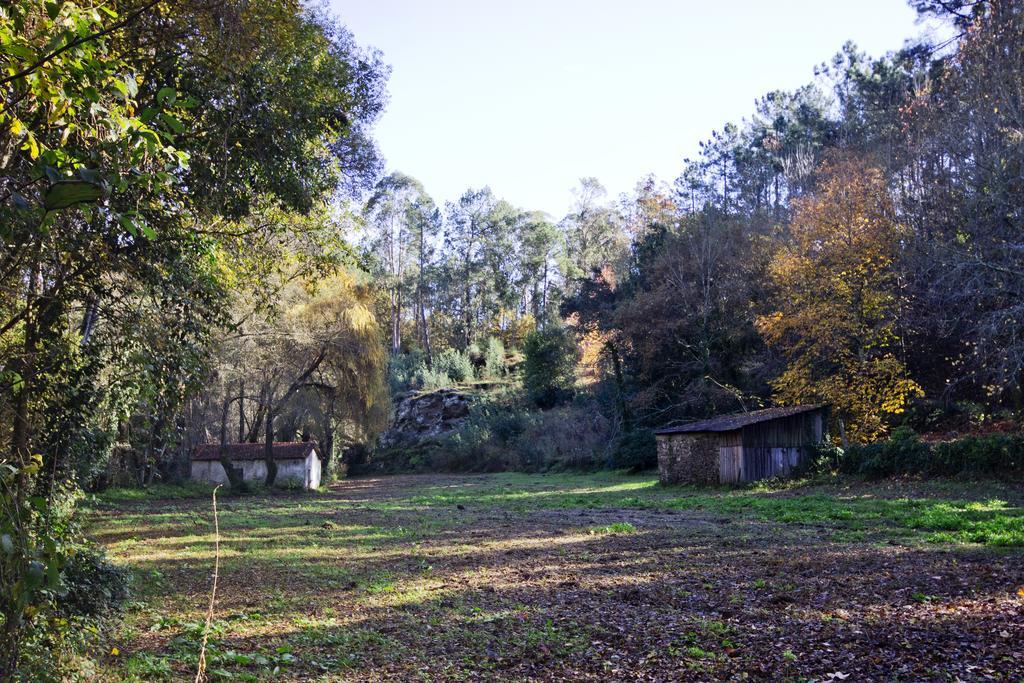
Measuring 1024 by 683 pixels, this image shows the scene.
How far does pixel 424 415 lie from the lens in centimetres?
6175

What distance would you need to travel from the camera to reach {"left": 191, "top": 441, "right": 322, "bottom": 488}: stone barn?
41594mm

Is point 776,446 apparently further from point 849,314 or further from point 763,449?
point 849,314

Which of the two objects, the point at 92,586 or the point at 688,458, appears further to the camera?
the point at 688,458

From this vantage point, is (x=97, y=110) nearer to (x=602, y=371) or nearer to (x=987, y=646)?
(x=987, y=646)

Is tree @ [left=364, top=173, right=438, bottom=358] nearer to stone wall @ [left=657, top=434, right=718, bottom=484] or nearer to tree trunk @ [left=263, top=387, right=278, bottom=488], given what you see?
tree trunk @ [left=263, top=387, right=278, bottom=488]

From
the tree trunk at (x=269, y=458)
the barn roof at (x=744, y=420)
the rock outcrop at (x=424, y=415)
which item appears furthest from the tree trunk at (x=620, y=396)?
the tree trunk at (x=269, y=458)

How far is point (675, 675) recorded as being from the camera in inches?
245

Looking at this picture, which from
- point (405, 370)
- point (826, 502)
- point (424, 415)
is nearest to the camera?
point (826, 502)

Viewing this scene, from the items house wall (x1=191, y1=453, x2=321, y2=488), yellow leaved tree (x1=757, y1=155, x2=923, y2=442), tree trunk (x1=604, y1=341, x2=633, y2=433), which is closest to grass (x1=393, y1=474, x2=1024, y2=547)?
yellow leaved tree (x1=757, y1=155, x2=923, y2=442)

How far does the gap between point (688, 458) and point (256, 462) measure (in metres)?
24.5

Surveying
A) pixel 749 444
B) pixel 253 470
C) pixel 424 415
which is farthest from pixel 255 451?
pixel 749 444

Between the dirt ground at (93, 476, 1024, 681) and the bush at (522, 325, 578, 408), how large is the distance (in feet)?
121

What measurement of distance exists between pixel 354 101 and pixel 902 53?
29.3m

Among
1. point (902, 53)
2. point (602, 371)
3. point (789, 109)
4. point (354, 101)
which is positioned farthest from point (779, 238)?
point (354, 101)
